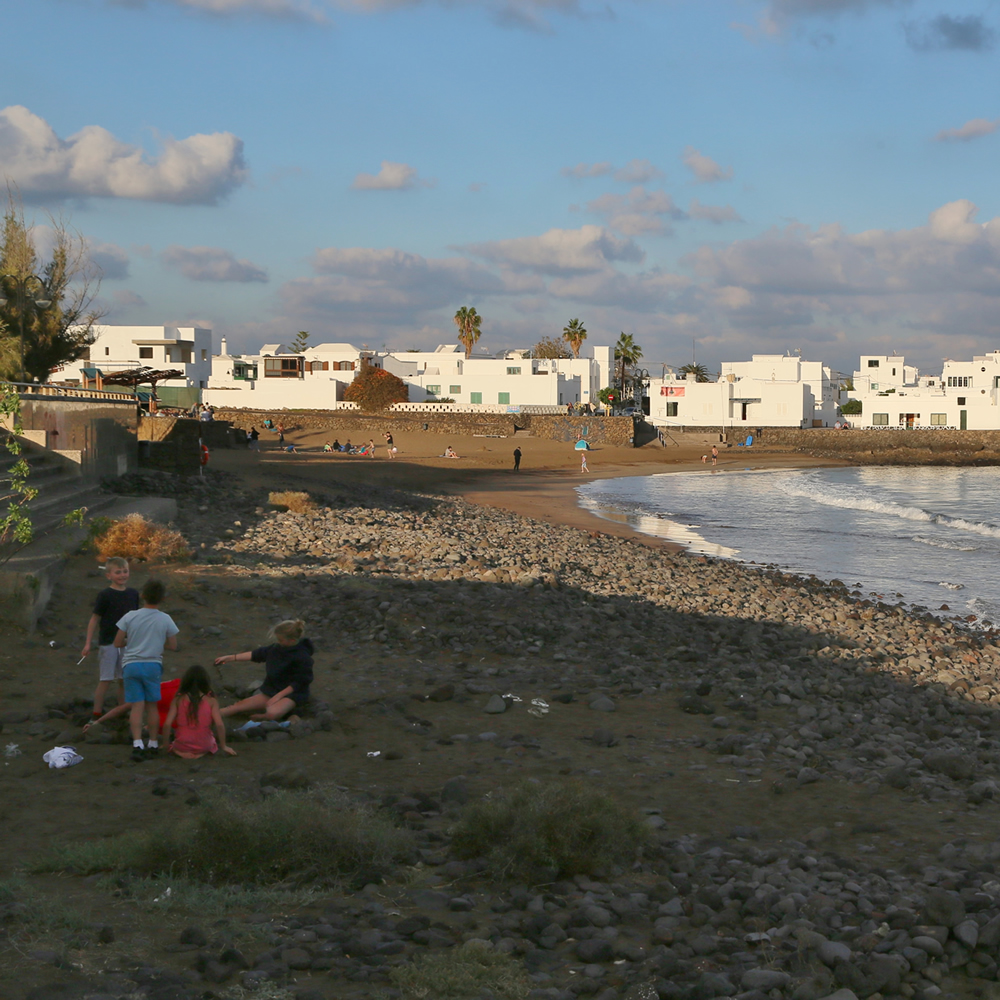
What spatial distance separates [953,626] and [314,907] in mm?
14850

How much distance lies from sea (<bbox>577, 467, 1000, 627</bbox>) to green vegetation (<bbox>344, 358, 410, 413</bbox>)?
33942mm

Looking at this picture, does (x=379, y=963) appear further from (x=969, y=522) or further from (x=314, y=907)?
(x=969, y=522)

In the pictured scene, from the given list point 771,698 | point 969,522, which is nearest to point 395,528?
point 771,698

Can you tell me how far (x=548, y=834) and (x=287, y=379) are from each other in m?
89.6

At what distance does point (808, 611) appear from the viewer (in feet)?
57.5

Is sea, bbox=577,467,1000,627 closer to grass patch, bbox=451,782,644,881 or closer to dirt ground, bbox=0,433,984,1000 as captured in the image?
dirt ground, bbox=0,433,984,1000

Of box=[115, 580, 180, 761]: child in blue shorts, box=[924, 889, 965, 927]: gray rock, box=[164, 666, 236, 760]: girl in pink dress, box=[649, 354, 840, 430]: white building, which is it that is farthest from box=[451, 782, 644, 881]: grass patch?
box=[649, 354, 840, 430]: white building

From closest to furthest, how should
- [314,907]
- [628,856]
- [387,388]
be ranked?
[314,907], [628,856], [387,388]

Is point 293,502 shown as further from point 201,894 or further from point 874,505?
point 874,505

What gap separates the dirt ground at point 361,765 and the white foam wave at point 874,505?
2875 cm

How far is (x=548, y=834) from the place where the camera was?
5.83 metres

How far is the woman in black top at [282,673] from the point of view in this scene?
351 inches

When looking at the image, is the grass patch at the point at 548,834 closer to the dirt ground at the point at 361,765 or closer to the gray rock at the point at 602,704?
the dirt ground at the point at 361,765

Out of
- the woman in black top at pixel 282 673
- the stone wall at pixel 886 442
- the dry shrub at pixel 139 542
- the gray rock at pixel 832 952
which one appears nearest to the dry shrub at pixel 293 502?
the dry shrub at pixel 139 542
